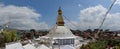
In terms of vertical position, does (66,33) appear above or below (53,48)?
above

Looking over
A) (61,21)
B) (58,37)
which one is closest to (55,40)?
(58,37)

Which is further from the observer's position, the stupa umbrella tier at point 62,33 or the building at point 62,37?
the stupa umbrella tier at point 62,33

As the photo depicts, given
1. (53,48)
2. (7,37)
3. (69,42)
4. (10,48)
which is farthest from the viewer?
(7,37)

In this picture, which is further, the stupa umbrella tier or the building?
the stupa umbrella tier

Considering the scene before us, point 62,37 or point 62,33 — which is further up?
point 62,33

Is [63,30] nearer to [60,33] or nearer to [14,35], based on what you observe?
[60,33]

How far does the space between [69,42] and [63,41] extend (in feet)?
1.39

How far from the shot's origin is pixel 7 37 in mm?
24828

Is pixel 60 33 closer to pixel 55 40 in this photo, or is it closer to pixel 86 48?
pixel 55 40

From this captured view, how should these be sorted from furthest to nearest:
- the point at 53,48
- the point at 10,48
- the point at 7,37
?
the point at 7,37 < the point at 53,48 < the point at 10,48

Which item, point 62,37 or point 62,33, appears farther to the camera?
point 62,33

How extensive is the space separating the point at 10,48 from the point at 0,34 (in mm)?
17376

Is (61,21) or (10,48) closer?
(10,48)

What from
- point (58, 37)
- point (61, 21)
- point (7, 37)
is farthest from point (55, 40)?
point (7, 37)
